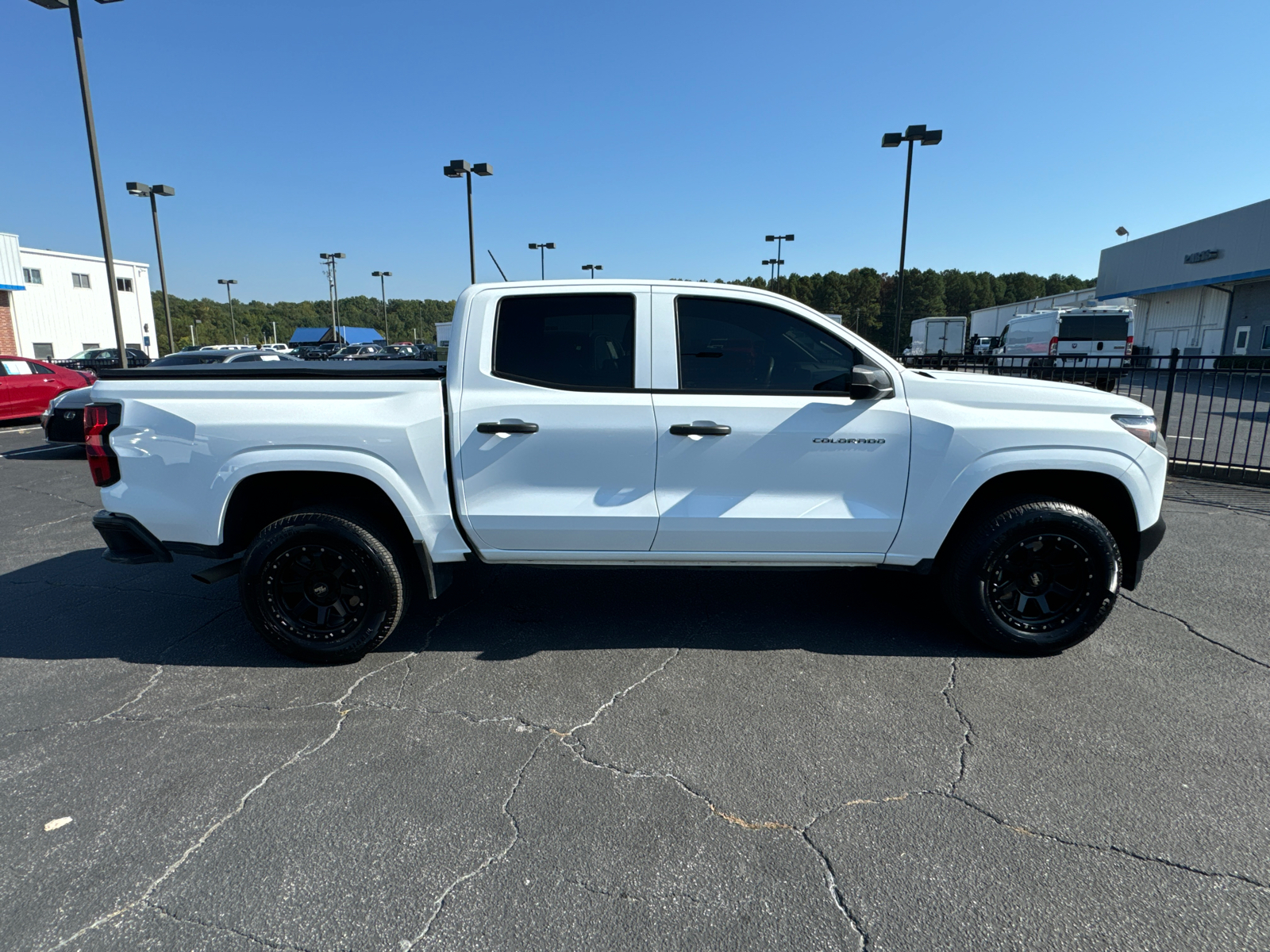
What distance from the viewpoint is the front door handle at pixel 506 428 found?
11.0 feet

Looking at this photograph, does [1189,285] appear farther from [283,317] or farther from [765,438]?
[283,317]

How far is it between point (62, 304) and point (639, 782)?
60.2 metres

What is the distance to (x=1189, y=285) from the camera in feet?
113

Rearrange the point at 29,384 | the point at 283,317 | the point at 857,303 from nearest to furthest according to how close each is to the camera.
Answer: the point at 29,384 → the point at 857,303 → the point at 283,317

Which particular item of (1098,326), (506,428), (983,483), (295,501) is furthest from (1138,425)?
(1098,326)

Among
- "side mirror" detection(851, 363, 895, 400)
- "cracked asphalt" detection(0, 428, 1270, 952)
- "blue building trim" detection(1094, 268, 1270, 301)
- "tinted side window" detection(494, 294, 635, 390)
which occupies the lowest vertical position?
"cracked asphalt" detection(0, 428, 1270, 952)

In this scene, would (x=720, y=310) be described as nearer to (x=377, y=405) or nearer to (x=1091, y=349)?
(x=377, y=405)

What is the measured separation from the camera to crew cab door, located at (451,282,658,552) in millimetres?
3398

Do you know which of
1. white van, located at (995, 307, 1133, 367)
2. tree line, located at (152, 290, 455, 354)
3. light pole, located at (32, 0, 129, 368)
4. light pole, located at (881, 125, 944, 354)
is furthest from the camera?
tree line, located at (152, 290, 455, 354)

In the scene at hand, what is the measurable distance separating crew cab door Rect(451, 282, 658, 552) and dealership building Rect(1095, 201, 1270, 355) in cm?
3741

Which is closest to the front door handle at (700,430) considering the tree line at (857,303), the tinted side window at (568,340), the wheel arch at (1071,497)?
the tinted side window at (568,340)

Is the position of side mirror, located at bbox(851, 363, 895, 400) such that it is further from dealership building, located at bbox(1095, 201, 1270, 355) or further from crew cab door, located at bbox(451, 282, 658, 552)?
dealership building, located at bbox(1095, 201, 1270, 355)

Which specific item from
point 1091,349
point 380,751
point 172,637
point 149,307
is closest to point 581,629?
point 380,751

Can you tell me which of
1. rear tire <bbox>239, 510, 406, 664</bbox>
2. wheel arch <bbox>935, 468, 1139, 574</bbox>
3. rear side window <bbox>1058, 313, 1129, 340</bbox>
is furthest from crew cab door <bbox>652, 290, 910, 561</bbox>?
rear side window <bbox>1058, 313, 1129, 340</bbox>
